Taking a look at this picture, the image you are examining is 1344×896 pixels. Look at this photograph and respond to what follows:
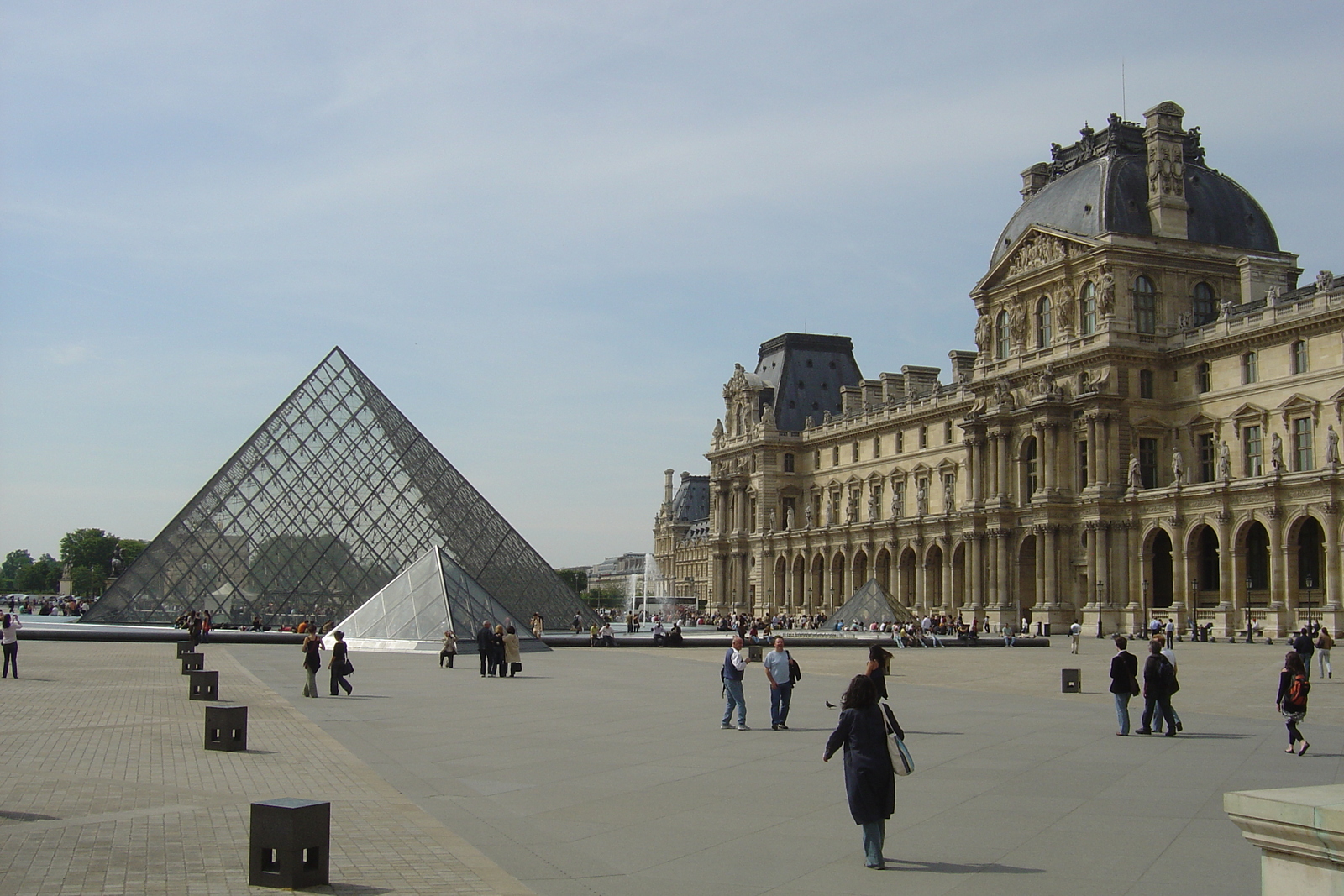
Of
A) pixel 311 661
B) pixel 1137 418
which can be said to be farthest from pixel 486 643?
pixel 1137 418

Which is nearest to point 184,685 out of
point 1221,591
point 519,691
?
point 519,691

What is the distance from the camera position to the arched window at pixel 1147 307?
55.8m

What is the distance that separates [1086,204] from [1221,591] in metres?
18.5

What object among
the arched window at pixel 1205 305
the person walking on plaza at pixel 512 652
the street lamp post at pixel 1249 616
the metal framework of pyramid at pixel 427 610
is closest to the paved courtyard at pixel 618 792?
the person walking on plaza at pixel 512 652

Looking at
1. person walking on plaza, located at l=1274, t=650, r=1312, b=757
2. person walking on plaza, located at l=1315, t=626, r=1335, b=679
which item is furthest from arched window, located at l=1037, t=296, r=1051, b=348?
person walking on plaza, located at l=1274, t=650, r=1312, b=757

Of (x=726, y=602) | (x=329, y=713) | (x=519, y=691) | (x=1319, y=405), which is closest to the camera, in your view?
(x=329, y=713)

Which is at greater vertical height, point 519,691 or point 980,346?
point 980,346

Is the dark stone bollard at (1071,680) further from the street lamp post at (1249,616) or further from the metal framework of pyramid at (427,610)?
the street lamp post at (1249,616)

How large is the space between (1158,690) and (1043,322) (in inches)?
1836

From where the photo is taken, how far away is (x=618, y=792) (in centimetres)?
1109

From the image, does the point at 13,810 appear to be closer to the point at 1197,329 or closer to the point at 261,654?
the point at 261,654

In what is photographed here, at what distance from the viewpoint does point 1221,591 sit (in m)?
49.0

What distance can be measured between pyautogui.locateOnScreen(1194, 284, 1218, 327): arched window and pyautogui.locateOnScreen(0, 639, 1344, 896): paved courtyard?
38372 mm

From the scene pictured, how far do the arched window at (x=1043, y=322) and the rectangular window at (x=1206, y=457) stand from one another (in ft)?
27.2
